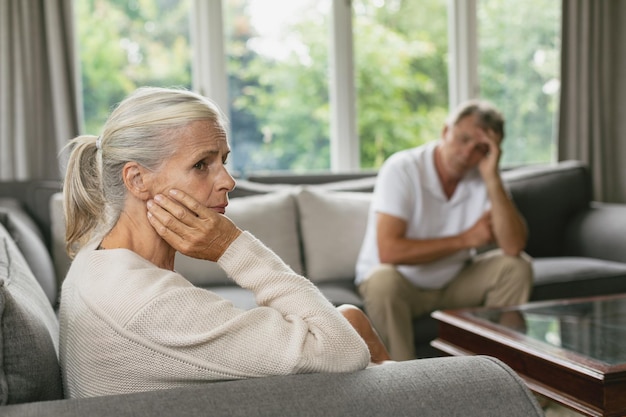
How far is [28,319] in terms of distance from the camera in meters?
1.16

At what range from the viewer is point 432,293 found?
3.06 m

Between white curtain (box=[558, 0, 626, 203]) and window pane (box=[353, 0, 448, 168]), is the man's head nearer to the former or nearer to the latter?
window pane (box=[353, 0, 448, 168])

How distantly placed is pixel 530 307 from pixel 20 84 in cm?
260

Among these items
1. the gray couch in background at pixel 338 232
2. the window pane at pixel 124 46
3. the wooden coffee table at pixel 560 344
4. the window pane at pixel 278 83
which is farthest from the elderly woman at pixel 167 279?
the window pane at pixel 278 83

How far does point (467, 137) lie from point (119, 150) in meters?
2.04

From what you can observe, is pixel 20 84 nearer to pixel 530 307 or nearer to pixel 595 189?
pixel 530 307

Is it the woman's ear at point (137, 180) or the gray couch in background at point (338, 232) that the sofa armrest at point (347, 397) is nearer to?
the woman's ear at point (137, 180)

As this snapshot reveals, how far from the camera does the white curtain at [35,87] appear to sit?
12.6 feet

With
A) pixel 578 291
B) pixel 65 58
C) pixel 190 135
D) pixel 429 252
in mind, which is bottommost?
pixel 578 291

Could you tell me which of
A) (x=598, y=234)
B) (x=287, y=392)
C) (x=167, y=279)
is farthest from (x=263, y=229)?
(x=287, y=392)

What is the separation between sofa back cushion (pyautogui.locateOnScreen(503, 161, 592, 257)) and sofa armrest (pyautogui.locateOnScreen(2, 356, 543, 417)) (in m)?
2.75

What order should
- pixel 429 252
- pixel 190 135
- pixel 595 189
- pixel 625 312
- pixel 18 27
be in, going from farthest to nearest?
pixel 595 189 → pixel 18 27 → pixel 429 252 → pixel 625 312 → pixel 190 135

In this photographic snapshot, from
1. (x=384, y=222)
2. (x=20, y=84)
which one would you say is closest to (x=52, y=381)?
(x=384, y=222)

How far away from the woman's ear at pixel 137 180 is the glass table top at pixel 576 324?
1125 mm
